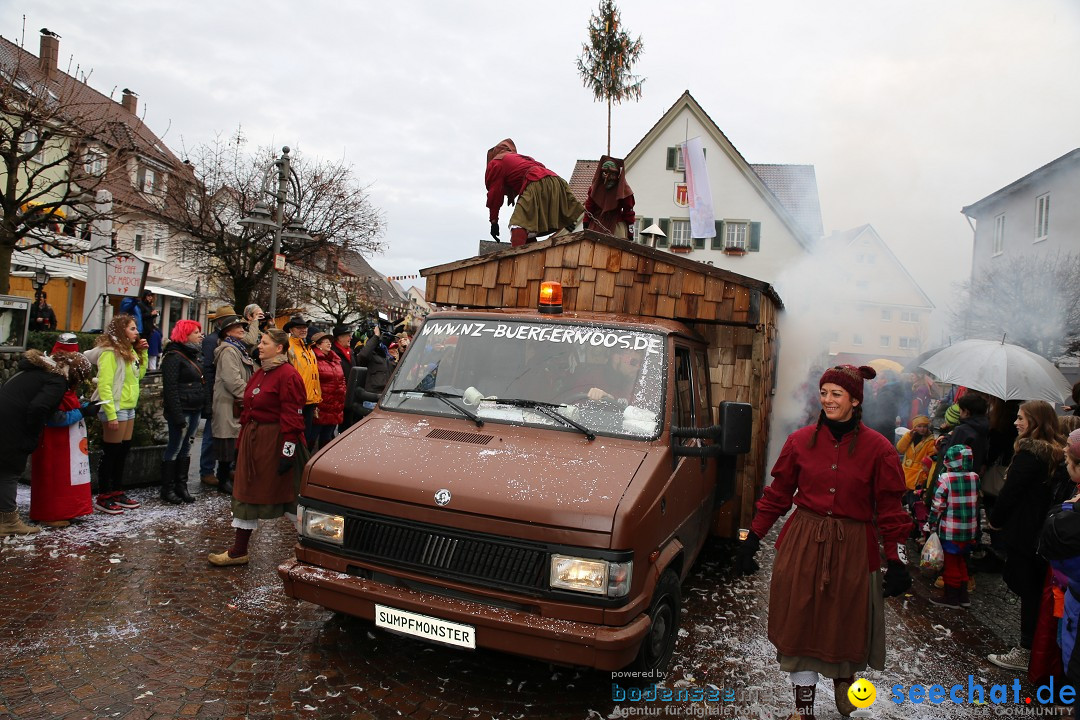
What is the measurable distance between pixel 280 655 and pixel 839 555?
3.10 meters

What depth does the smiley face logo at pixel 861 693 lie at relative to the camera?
11.9 feet

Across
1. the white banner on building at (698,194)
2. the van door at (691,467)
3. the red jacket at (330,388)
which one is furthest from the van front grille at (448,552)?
the white banner on building at (698,194)

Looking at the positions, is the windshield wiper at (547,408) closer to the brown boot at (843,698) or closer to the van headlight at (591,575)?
the van headlight at (591,575)

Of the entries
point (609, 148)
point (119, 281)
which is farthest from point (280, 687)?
point (609, 148)

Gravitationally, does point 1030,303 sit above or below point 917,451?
above

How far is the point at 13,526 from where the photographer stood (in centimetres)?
550

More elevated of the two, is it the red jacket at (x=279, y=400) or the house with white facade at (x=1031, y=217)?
the house with white facade at (x=1031, y=217)

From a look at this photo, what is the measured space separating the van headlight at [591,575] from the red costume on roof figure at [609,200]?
18.5 ft

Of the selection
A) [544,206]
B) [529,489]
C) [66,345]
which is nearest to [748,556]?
[529,489]

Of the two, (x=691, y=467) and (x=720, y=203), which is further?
(x=720, y=203)

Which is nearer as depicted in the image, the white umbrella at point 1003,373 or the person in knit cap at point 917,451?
the white umbrella at point 1003,373

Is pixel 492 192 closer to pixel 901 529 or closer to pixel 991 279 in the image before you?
pixel 901 529

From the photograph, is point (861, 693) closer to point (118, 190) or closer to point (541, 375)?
point (541, 375)

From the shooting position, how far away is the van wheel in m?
3.51
